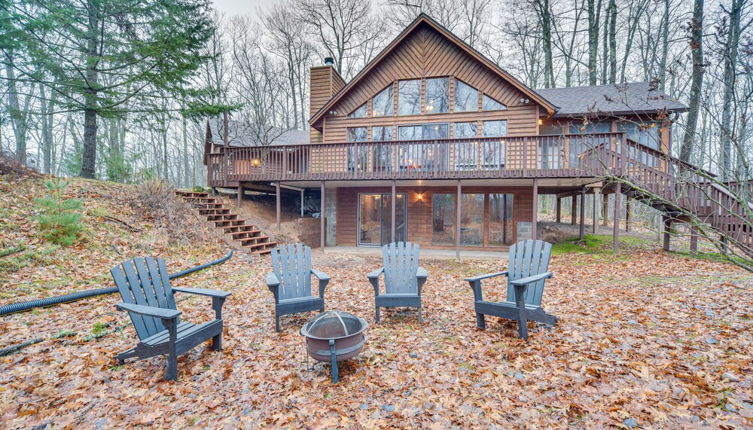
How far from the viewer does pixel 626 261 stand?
7.83 meters

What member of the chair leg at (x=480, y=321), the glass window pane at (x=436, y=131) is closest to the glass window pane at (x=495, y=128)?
the glass window pane at (x=436, y=131)

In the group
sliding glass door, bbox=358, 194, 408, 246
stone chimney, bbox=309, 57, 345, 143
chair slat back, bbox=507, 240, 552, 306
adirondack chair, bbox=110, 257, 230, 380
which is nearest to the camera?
adirondack chair, bbox=110, 257, 230, 380

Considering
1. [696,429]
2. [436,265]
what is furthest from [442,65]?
[696,429]

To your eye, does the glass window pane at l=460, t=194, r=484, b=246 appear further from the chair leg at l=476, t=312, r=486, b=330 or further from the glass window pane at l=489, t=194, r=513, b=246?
the chair leg at l=476, t=312, r=486, b=330

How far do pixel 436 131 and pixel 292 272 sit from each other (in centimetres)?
862

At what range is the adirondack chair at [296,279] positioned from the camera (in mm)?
4043

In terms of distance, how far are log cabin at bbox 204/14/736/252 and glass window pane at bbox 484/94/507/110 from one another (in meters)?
0.03

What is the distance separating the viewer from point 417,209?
39.2ft

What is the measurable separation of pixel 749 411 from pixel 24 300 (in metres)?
7.60

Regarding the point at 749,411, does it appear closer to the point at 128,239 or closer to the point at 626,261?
the point at 626,261

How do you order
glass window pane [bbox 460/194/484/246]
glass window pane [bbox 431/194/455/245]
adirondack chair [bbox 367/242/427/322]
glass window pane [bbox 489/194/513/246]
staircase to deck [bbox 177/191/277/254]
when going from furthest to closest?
glass window pane [bbox 431/194/455/245], glass window pane [bbox 460/194/484/246], glass window pane [bbox 489/194/513/246], staircase to deck [bbox 177/191/277/254], adirondack chair [bbox 367/242/427/322]

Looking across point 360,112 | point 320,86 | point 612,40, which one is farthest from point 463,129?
point 612,40

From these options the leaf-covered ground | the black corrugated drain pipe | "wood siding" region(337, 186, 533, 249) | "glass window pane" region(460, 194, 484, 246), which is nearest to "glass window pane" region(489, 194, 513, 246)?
"wood siding" region(337, 186, 533, 249)

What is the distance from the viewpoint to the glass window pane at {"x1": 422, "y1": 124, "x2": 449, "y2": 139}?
442 inches
